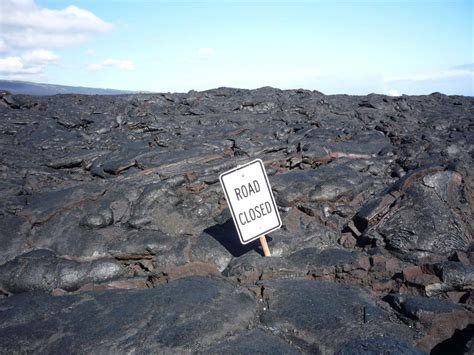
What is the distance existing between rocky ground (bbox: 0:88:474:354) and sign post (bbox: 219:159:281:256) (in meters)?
0.47

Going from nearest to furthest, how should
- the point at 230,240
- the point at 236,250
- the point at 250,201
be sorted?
the point at 250,201 → the point at 236,250 → the point at 230,240

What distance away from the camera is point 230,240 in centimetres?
529

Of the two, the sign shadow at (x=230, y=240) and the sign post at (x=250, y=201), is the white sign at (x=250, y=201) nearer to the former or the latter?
the sign post at (x=250, y=201)

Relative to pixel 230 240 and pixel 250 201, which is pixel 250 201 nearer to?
pixel 250 201

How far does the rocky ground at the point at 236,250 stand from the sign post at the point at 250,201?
0.47m

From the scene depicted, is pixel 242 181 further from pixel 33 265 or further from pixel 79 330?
pixel 33 265

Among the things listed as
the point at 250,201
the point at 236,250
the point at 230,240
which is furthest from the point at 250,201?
the point at 230,240

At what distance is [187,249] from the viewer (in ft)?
16.7

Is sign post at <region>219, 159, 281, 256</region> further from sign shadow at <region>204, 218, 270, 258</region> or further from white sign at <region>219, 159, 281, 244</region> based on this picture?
sign shadow at <region>204, 218, 270, 258</region>

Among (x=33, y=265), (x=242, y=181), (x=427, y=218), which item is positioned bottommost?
(x=33, y=265)

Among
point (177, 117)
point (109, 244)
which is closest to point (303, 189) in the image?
point (109, 244)

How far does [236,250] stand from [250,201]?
956 mm

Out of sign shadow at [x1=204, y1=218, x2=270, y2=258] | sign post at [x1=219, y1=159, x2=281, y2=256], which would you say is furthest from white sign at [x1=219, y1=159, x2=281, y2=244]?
sign shadow at [x1=204, y1=218, x2=270, y2=258]

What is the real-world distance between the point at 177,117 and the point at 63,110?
4.37m
